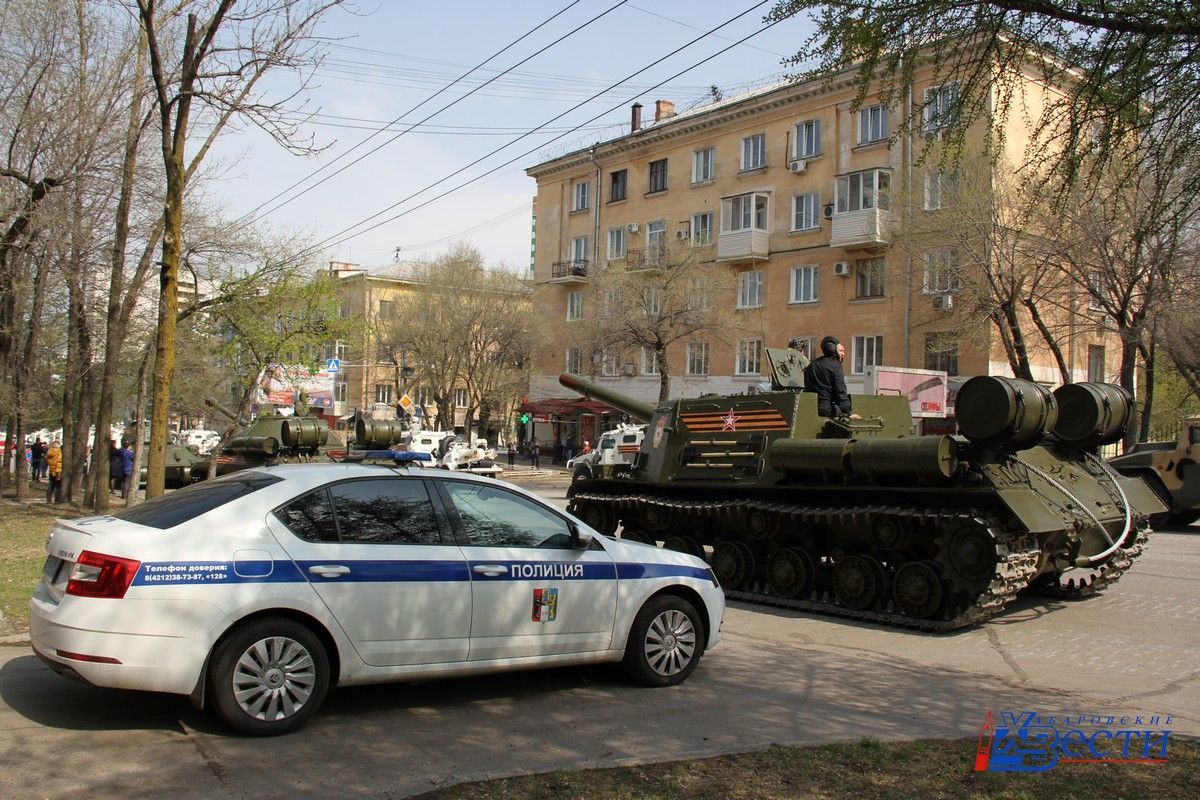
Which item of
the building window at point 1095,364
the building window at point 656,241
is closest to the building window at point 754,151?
the building window at point 656,241

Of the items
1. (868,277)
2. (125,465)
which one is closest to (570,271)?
(868,277)

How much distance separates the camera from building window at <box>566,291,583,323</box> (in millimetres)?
48812

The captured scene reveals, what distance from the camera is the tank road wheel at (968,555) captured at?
8898mm

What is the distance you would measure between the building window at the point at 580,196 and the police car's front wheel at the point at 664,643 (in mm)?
42797

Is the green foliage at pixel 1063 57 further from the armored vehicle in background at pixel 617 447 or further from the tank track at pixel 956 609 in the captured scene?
the armored vehicle in background at pixel 617 447

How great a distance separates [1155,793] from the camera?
470 centimetres

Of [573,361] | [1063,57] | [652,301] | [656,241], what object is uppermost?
[656,241]

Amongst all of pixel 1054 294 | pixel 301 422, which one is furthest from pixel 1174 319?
pixel 301 422

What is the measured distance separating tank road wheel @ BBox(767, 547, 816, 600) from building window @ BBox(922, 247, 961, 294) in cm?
1970

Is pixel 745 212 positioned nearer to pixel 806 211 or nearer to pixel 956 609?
pixel 806 211

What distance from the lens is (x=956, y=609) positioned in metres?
9.38

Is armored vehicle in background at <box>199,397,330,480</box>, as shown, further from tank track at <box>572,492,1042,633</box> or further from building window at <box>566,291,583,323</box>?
building window at <box>566,291,583,323</box>

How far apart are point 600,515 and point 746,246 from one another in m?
28.4

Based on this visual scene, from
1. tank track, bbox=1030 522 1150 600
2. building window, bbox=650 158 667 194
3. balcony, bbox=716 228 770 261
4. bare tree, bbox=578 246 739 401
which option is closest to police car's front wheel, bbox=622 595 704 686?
tank track, bbox=1030 522 1150 600
